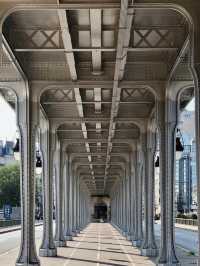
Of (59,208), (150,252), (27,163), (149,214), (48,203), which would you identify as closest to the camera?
(27,163)

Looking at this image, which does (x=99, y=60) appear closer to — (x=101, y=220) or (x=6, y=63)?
(x=6, y=63)

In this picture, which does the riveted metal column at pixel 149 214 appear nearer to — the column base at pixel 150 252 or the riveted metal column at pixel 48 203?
the column base at pixel 150 252

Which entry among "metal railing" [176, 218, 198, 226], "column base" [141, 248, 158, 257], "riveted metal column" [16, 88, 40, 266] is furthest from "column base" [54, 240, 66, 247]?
"metal railing" [176, 218, 198, 226]

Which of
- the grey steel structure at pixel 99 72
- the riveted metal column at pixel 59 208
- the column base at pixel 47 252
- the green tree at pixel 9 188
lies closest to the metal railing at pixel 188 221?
the green tree at pixel 9 188

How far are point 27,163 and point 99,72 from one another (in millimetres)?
4191

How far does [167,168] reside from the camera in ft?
79.0

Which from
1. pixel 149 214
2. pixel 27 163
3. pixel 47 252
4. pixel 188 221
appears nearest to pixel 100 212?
pixel 188 221

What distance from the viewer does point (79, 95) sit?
87.9 feet

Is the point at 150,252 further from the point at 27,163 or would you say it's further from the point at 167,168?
the point at 27,163

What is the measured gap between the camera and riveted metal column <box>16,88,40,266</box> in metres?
23.6

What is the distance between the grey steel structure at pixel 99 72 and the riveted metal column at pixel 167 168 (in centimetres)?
4

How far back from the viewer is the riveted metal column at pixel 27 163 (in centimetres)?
2364

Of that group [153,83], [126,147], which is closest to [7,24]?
[153,83]

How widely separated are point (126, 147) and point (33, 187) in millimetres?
24034
